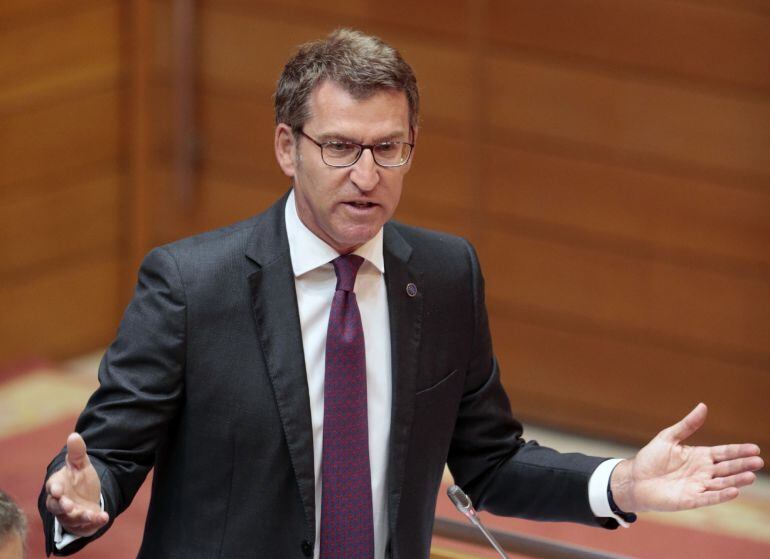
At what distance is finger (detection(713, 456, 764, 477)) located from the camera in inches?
70.3

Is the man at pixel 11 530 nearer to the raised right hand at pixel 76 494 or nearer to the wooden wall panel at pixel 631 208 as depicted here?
the raised right hand at pixel 76 494

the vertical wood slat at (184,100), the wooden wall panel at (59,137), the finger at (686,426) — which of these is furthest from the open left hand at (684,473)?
the vertical wood slat at (184,100)

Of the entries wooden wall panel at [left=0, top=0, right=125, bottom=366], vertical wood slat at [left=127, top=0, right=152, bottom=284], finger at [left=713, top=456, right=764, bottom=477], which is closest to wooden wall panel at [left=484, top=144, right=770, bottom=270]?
vertical wood slat at [left=127, top=0, right=152, bottom=284]

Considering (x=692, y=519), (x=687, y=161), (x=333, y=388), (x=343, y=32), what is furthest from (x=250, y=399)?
(x=687, y=161)

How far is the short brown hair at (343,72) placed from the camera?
1743 millimetres

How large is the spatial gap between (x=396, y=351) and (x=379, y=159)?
269 millimetres

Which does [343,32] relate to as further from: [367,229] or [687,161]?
[687,161]

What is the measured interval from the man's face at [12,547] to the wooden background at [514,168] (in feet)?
9.76

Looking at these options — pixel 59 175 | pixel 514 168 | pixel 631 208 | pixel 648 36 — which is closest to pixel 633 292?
pixel 631 208

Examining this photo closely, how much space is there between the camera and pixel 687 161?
13.6 ft

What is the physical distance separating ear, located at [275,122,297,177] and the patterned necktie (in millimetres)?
165

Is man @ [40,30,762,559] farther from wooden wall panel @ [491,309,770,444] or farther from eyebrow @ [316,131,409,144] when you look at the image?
wooden wall panel @ [491,309,770,444]

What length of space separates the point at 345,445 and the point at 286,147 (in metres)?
0.39

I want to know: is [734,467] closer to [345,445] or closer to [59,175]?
[345,445]
